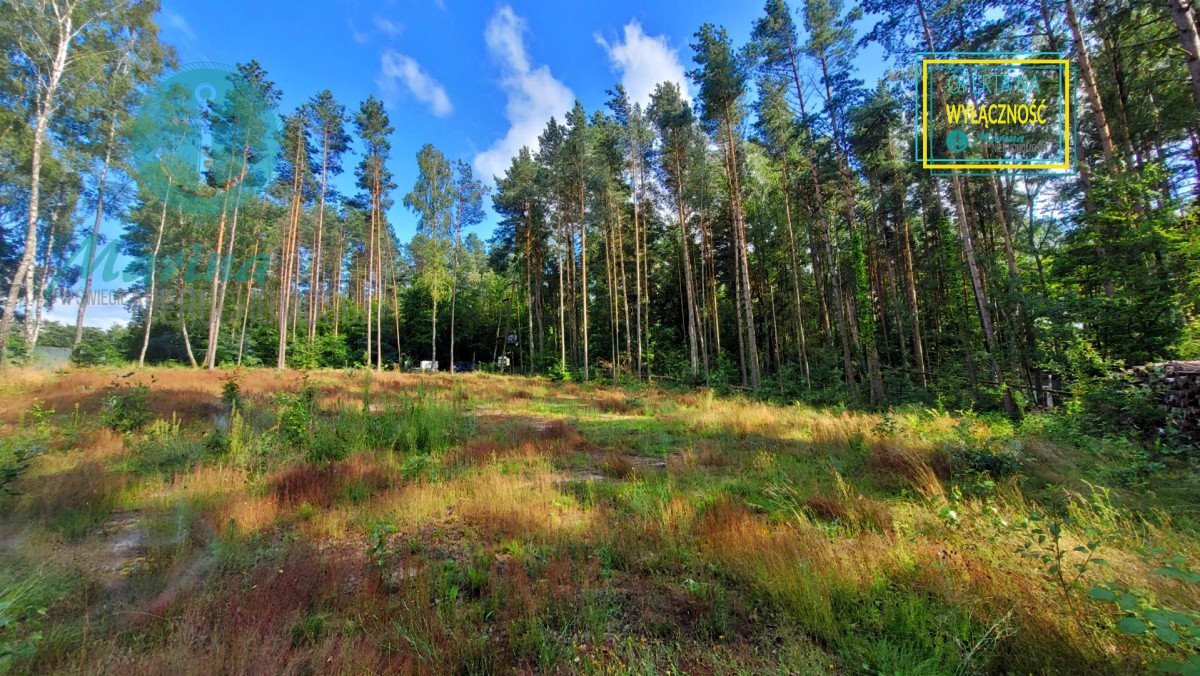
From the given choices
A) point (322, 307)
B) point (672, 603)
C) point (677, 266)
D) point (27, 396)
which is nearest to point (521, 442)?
point (672, 603)

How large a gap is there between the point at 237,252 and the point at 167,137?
889cm

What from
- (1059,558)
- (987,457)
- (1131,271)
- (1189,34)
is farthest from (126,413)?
(1131,271)

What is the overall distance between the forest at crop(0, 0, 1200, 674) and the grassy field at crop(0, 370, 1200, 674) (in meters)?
0.03

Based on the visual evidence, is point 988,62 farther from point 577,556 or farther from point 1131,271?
point 577,556

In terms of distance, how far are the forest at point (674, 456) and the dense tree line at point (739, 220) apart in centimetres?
14

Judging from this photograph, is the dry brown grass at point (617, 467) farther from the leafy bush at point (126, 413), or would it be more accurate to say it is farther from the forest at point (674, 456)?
the leafy bush at point (126, 413)

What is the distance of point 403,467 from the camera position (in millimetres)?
5125

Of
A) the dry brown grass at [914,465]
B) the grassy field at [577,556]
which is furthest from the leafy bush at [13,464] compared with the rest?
the dry brown grass at [914,465]

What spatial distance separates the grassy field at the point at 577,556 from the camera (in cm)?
197

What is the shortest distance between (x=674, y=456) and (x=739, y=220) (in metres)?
11.7

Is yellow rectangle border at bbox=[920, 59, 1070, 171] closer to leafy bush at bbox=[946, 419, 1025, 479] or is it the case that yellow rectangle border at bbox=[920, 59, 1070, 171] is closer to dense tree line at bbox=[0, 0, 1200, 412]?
dense tree line at bbox=[0, 0, 1200, 412]

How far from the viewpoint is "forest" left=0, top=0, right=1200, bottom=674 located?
6.97 ft

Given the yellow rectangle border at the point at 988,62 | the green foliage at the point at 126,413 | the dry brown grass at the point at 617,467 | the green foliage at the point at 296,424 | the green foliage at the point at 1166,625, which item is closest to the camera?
the green foliage at the point at 1166,625

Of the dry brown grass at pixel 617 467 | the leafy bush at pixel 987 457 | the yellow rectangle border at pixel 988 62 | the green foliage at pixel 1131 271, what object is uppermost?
the yellow rectangle border at pixel 988 62
